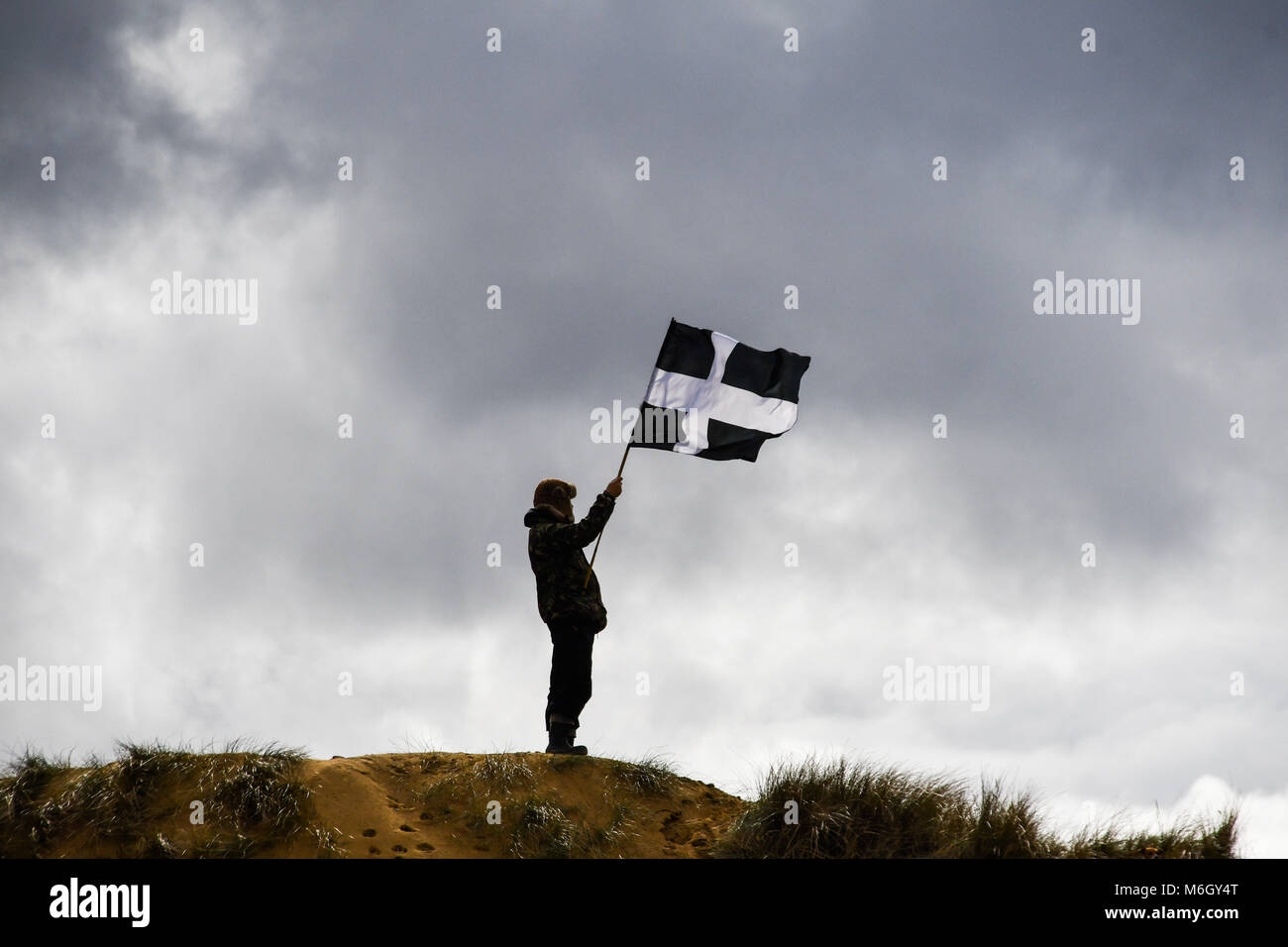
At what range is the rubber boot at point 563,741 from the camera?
9883 millimetres

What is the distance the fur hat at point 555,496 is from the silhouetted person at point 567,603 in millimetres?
90

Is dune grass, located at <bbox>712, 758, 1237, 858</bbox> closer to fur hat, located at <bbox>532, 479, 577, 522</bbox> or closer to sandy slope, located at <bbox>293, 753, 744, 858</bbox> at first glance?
sandy slope, located at <bbox>293, 753, 744, 858</bbox>

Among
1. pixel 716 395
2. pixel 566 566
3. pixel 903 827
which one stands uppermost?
pixel 716 395

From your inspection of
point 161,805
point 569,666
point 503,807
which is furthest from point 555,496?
point 161,805

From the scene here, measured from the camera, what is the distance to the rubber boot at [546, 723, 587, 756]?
988cm

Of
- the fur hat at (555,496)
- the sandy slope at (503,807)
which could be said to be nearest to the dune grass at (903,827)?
the sandy slope at (503,807)

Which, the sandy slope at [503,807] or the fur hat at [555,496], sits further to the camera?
the fur hat at [555,496]

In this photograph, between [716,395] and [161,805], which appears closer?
[161,805]

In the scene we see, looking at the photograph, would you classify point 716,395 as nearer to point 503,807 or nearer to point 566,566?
point 566,566

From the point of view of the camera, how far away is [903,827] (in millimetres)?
8320

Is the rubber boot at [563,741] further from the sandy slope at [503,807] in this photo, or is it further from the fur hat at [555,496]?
the fur hat at [555,496]

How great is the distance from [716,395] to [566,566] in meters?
2.18
